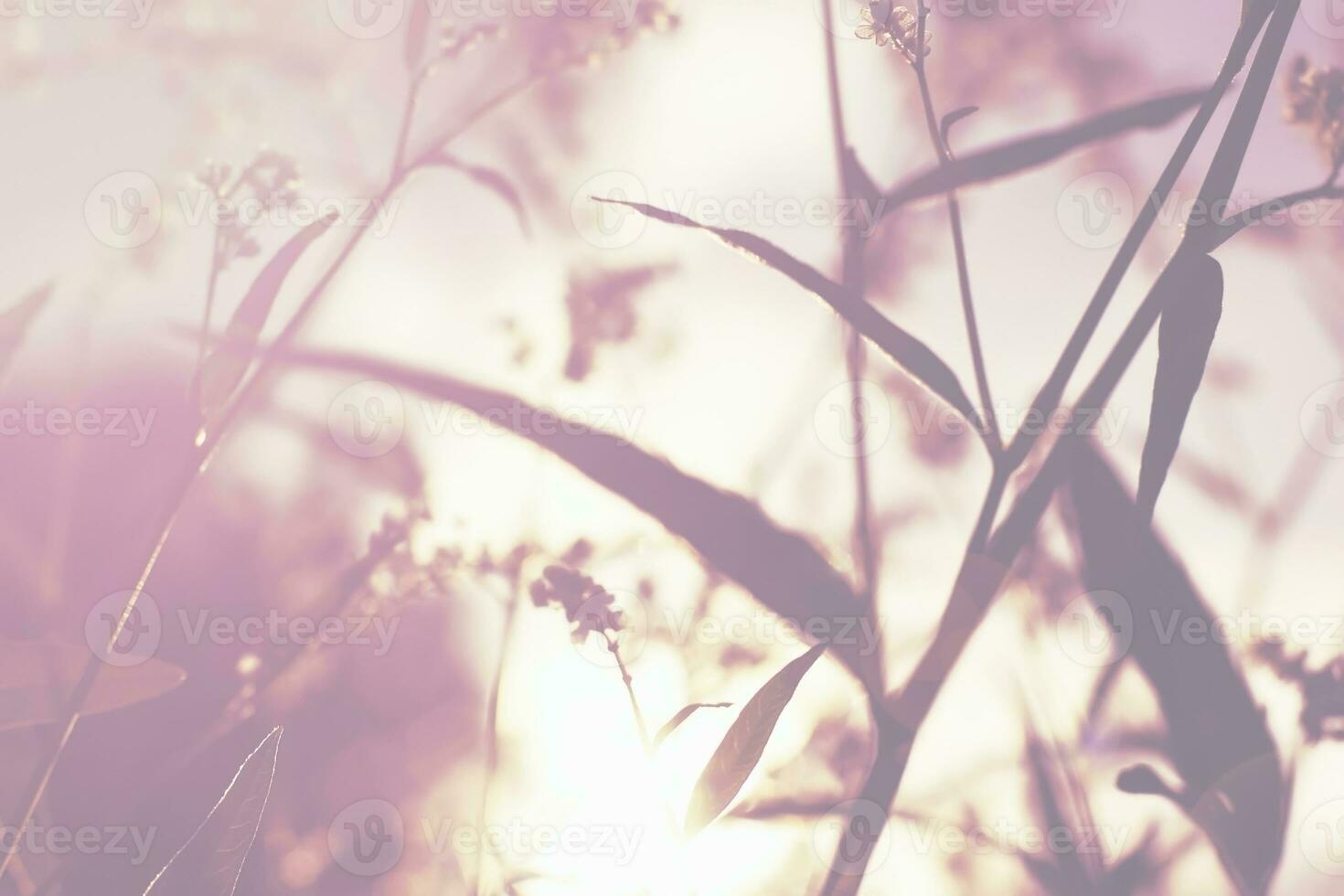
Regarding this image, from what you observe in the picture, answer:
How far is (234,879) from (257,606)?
53cm

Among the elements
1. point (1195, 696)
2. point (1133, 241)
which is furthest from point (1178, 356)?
point (1195, 696)

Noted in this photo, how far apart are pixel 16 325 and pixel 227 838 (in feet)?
1.04

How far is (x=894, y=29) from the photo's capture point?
39 cm

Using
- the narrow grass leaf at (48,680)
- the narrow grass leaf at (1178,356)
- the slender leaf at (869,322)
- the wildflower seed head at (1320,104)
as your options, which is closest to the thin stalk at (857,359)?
the slender leaf at (869,322)

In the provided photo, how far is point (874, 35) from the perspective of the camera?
0.41 m

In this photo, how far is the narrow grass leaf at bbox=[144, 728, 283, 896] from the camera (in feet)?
1.19

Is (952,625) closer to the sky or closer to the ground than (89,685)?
closer to the sky

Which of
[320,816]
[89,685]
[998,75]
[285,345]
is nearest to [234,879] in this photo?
[89,685]

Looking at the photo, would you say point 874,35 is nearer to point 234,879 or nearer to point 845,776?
point 234,879

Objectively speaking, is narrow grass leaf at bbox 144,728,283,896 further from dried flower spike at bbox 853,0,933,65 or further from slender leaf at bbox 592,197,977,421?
dried flower spike at bbox 853,0,933,65

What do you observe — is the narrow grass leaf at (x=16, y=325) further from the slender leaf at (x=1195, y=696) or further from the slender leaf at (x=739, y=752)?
the slender leaf at (x=1195, y=696)

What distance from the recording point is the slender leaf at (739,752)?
0.34 m

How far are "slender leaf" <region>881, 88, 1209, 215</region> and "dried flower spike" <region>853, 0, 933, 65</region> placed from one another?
55 mm

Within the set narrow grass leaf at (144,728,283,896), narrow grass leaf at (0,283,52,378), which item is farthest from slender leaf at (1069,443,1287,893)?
narrow grass leaf at (0,283,52,378)
